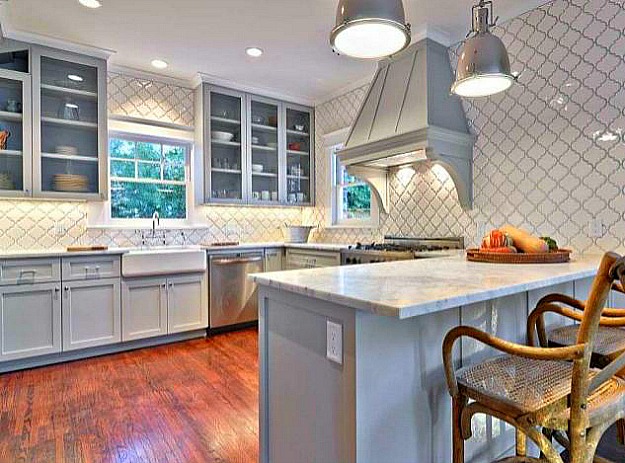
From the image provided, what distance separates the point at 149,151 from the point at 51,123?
0.94 m

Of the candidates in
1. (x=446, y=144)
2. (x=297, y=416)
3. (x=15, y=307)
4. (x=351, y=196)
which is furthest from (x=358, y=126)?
(x=15, y=307)

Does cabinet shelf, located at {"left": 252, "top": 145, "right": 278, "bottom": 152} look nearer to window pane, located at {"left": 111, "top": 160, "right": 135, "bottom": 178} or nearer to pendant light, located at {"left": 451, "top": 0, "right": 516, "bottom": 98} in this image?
window pane, located at {"left": 111, "top": 160, "right": 135, "bottom": 178}

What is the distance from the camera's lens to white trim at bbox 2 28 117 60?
3195 millimetres

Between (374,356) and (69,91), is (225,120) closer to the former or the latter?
(69,91)

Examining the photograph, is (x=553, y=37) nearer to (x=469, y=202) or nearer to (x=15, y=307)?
(x=469, y=202)

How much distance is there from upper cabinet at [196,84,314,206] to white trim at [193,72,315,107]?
0.17 feet

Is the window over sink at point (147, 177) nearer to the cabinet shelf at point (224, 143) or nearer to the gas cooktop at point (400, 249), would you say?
the cabinet shelf at point (224, 143)

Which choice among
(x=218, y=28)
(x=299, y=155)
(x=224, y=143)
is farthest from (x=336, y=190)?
(x=218, y=28)

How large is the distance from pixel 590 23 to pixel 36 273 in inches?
176

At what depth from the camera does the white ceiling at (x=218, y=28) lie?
111 inches

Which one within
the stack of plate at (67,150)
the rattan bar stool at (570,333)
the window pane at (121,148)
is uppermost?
the window pane at (121,148)

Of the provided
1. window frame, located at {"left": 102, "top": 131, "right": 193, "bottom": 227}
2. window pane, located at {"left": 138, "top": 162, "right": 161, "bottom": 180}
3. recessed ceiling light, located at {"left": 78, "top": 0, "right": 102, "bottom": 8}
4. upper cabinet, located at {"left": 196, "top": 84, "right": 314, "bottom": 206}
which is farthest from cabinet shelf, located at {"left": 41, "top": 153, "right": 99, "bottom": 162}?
recessed ceiling light, located at {"left": 78, "top": 0, "right": 102, "bottom": 8}

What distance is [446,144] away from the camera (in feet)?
9.87

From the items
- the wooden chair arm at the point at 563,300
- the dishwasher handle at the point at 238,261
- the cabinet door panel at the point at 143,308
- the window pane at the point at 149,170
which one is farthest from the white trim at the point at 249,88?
the wooden chair arm at the point at 563,300
